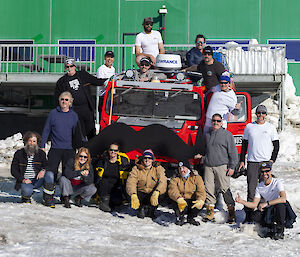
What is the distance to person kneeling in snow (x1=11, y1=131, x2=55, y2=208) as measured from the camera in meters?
8.49

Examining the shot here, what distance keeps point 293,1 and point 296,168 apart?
310 inches

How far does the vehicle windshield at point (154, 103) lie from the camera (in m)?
10.1

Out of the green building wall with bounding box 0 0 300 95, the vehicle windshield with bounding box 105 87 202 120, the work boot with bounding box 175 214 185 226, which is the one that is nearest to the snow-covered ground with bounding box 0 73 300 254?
the work boot with bounding box 175 214 185 226

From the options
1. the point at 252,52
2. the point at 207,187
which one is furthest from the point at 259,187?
the point at 252,52

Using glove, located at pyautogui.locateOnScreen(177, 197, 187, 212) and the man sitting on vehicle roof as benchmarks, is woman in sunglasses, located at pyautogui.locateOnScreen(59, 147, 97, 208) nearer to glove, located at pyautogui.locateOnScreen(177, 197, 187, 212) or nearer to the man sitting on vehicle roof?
glove, located at pyautogui.locateOnScreen(177, 197, 187, 212)

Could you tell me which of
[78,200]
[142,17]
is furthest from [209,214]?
[142,17]

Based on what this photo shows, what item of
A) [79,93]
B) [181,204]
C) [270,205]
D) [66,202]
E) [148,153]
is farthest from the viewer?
[79,93]

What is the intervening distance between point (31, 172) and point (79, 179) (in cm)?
75

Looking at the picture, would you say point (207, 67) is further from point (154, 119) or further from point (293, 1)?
point (293, 1)

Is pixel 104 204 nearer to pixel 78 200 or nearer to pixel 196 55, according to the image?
pixel 78 200

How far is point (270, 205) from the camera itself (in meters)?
7.85

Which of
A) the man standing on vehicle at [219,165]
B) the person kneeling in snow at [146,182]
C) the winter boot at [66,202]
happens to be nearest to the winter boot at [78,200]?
the winter boot at [66,202]

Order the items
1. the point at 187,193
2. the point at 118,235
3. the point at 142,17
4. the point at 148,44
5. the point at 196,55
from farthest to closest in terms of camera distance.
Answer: the point at 142,17
the point at 148,44
the point at 196,55
the point at 187,193
the point at 118,235

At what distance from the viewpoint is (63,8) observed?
66.7 feet
